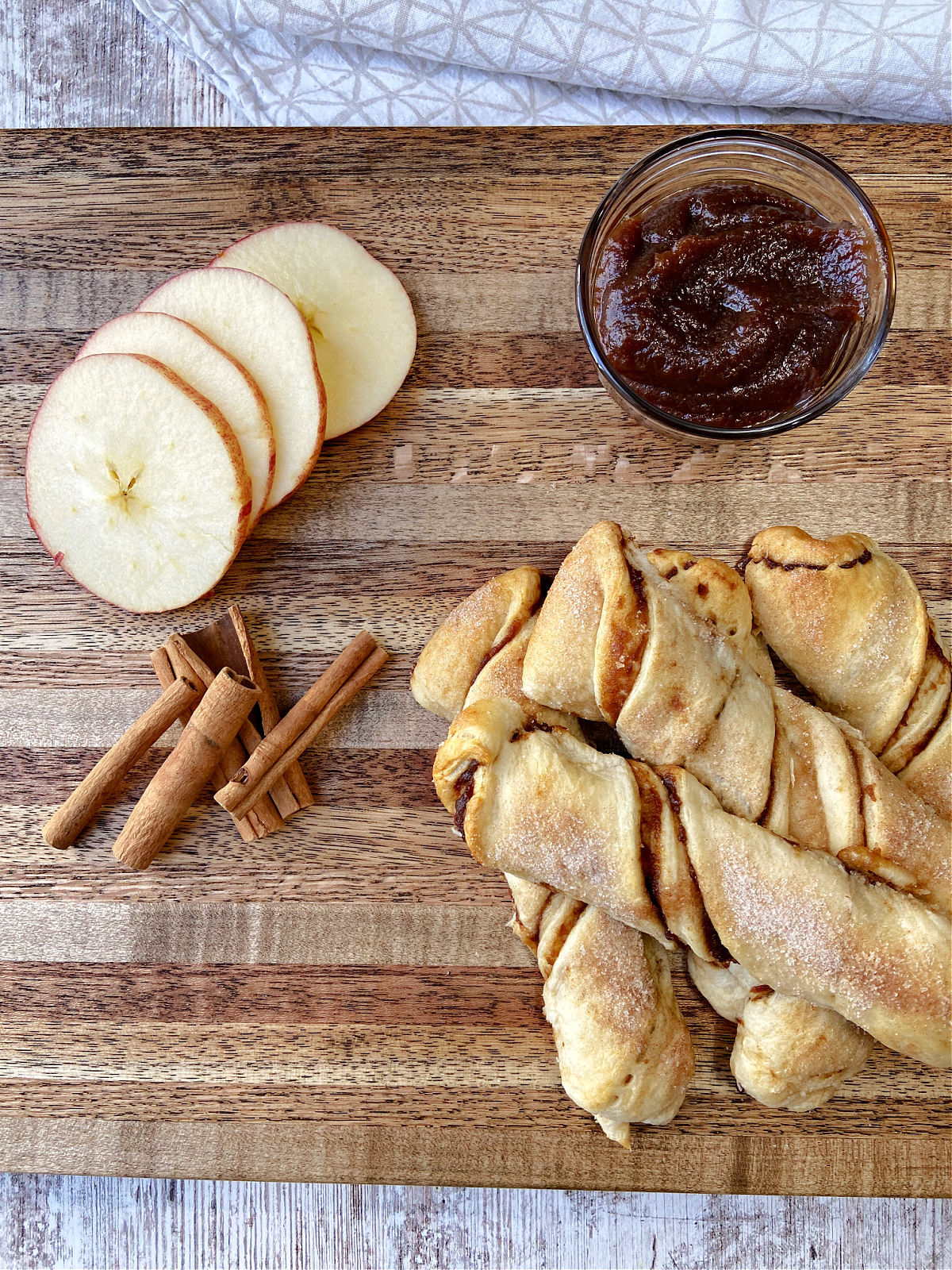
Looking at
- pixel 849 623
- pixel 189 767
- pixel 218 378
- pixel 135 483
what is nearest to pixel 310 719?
pixel 189 767

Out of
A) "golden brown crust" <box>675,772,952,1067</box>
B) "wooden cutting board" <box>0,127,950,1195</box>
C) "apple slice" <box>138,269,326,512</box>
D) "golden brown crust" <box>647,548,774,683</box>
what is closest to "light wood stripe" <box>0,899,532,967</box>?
"wooden cutting board" <box>0,127,950,1195</box>

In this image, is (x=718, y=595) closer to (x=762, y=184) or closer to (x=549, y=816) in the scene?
(x=549, y=816)

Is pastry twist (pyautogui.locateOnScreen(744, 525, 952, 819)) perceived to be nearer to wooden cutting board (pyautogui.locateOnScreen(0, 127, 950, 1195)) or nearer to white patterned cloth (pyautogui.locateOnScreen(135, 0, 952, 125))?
wooden cutting board (pyautogui.locateOnScreen(0, 127, 950, 1195))

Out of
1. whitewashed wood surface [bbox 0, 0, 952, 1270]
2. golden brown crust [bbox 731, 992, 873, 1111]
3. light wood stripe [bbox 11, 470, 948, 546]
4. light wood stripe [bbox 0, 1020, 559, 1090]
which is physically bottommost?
whitewashed wood surface [bbox 0, 0, 952, 1270]

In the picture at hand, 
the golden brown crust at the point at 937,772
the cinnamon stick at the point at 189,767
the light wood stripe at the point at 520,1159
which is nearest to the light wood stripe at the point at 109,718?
the cinnamon stick at the point at 189,767

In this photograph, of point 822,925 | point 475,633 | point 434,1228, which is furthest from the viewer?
point 434,1228

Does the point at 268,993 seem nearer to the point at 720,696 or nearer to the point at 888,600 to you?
the point at 720,696
